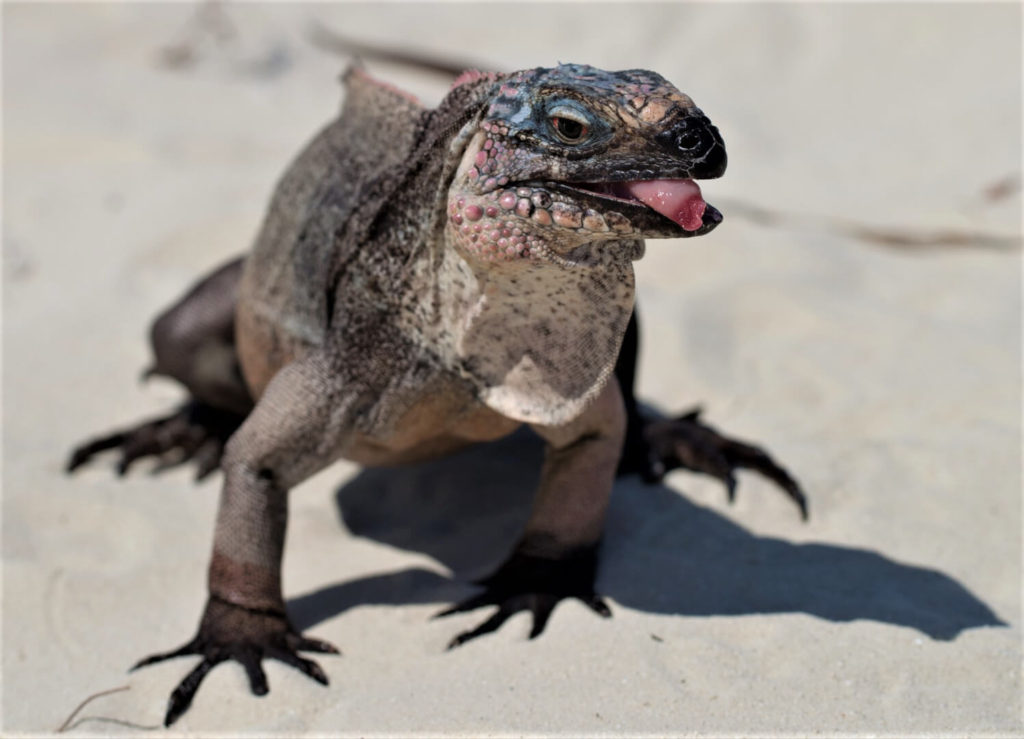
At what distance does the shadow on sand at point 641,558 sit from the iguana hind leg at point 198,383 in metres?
0.56

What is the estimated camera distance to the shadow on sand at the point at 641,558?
3193 millimetres

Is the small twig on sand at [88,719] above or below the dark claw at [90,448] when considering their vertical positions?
below

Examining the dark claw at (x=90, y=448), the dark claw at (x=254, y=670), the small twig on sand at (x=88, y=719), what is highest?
the dark claw at (x=254, y=670)

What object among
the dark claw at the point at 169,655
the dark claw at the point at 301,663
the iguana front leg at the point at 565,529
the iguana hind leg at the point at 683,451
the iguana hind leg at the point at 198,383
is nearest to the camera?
the dark claw at the point at 301,663

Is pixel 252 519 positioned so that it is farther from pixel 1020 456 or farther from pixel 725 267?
pixel 725 267

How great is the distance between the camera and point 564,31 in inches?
361

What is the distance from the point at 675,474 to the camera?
13.2ft

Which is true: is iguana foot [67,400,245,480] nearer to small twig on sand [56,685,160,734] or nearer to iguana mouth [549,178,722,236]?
small twig on sand [56,685,160,734]

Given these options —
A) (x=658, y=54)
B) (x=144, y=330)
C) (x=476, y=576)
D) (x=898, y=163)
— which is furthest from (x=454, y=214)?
(x=658, y=54)

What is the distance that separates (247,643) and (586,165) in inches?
60.1

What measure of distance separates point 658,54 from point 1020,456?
558cm

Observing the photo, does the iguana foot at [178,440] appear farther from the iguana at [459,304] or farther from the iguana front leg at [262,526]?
the iguana front leg at [262,526]

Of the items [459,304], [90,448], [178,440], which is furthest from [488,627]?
[90,448]

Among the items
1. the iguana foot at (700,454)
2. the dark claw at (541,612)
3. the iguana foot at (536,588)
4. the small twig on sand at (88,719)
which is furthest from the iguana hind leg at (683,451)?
the small twig on sand at (88,719)
